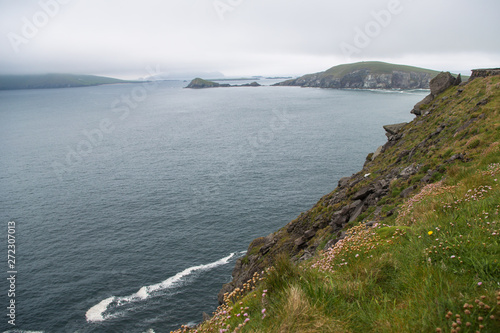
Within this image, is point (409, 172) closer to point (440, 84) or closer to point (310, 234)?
point (310, 234)

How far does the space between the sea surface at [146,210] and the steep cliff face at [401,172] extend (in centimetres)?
1034

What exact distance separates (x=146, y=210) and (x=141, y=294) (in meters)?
21.0

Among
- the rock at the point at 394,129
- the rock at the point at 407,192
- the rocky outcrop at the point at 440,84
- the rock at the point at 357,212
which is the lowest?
the rock at the point at 357,212

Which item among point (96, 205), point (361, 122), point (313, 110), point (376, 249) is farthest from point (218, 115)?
point (376, 249)

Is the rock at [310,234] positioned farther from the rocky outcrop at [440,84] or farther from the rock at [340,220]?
the rocky outcrop at [440,84]

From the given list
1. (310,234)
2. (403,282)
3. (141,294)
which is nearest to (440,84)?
(310,234)

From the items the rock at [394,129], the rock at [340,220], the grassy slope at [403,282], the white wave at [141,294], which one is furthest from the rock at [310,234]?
the rock at [394,129]

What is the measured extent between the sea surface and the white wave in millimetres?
144

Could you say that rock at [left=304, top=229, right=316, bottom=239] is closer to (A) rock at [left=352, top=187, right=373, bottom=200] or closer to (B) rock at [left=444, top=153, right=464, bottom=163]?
(A) rock at [left=352, top=187, right=373, bottom=200]

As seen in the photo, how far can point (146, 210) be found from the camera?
58.7m

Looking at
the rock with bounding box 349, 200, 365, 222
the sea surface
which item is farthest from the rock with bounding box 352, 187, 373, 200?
the sea surface

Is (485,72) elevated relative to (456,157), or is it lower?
elevated

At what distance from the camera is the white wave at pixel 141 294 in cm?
3656

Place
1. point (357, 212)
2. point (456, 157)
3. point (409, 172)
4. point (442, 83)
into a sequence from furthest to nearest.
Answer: point (442, 83), point (409, 172), point (357, 212), point (456, 157)
